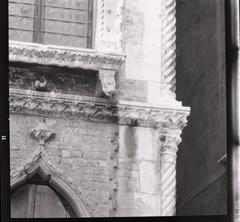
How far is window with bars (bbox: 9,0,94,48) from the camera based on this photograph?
576 cm

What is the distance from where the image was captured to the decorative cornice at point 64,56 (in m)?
5.74

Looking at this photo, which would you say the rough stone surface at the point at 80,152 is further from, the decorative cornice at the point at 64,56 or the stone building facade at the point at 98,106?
the decorative cornice at the point at 64,56

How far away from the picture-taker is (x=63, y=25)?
586 cm

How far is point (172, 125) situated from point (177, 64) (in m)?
0.36

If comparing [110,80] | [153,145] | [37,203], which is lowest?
[37,203]

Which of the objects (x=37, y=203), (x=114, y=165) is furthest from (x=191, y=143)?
(x=37, y=203)

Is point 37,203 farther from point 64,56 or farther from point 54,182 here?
point 64,56

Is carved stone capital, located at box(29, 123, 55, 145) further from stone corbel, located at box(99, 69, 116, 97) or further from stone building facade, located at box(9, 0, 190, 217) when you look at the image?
stone corbel, located at box(99, 69, 116, 97)

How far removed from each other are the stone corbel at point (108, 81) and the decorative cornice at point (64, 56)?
1.1 inches

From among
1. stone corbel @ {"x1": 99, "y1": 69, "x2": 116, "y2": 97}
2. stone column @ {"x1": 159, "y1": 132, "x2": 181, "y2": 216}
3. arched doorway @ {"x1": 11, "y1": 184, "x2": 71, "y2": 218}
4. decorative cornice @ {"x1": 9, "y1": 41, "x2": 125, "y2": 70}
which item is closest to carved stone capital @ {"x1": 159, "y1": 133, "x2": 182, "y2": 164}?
stone column @ {"x1": 159, "y1": 132, "x2": 181, "y2": 216}

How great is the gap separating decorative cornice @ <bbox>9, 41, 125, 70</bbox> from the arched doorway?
0.70 m

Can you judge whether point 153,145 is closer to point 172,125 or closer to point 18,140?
point 172,125

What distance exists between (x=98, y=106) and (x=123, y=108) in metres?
0.15

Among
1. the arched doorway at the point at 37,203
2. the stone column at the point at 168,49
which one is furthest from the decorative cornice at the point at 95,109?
the arched doorway at the point at 37,203
